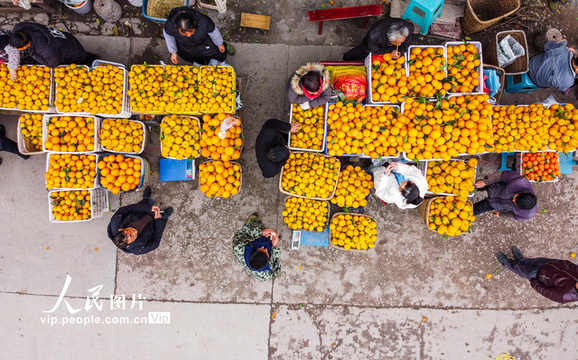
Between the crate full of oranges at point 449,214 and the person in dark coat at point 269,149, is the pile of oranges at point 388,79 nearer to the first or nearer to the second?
the person in dark coat at point 269,149

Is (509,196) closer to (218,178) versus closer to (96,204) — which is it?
(218,178)

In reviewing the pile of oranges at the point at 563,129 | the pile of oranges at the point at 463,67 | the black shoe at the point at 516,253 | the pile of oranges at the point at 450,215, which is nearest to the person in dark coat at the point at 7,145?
the pile of oranges at the point at 450,215

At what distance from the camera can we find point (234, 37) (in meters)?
6.00

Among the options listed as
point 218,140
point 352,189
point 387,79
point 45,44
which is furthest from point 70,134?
point 387,79

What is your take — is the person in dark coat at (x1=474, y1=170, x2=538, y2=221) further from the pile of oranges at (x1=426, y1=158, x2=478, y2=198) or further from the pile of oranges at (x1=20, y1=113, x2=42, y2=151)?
the pile of oranges at (x1=20, y1=113, x2=42, y2=151)

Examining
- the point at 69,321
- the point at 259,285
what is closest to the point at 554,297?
the point at 259,285

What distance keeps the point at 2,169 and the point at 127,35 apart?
3556mm

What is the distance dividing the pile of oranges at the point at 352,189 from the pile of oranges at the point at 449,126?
2.84ft

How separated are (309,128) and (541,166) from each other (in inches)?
162

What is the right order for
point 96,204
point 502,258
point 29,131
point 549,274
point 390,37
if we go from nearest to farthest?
point 390,37
point 549,274
point 29,131
point 96,204
point 502,258

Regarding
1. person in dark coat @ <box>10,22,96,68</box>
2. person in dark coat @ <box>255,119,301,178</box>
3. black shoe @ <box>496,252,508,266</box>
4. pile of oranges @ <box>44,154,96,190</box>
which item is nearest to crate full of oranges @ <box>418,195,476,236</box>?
black shoe @ <box>496,252,508,266</box>

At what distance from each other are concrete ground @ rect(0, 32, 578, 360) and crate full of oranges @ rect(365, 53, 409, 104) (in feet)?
4.37

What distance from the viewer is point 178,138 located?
493 cm

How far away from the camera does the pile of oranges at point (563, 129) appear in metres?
4.87
